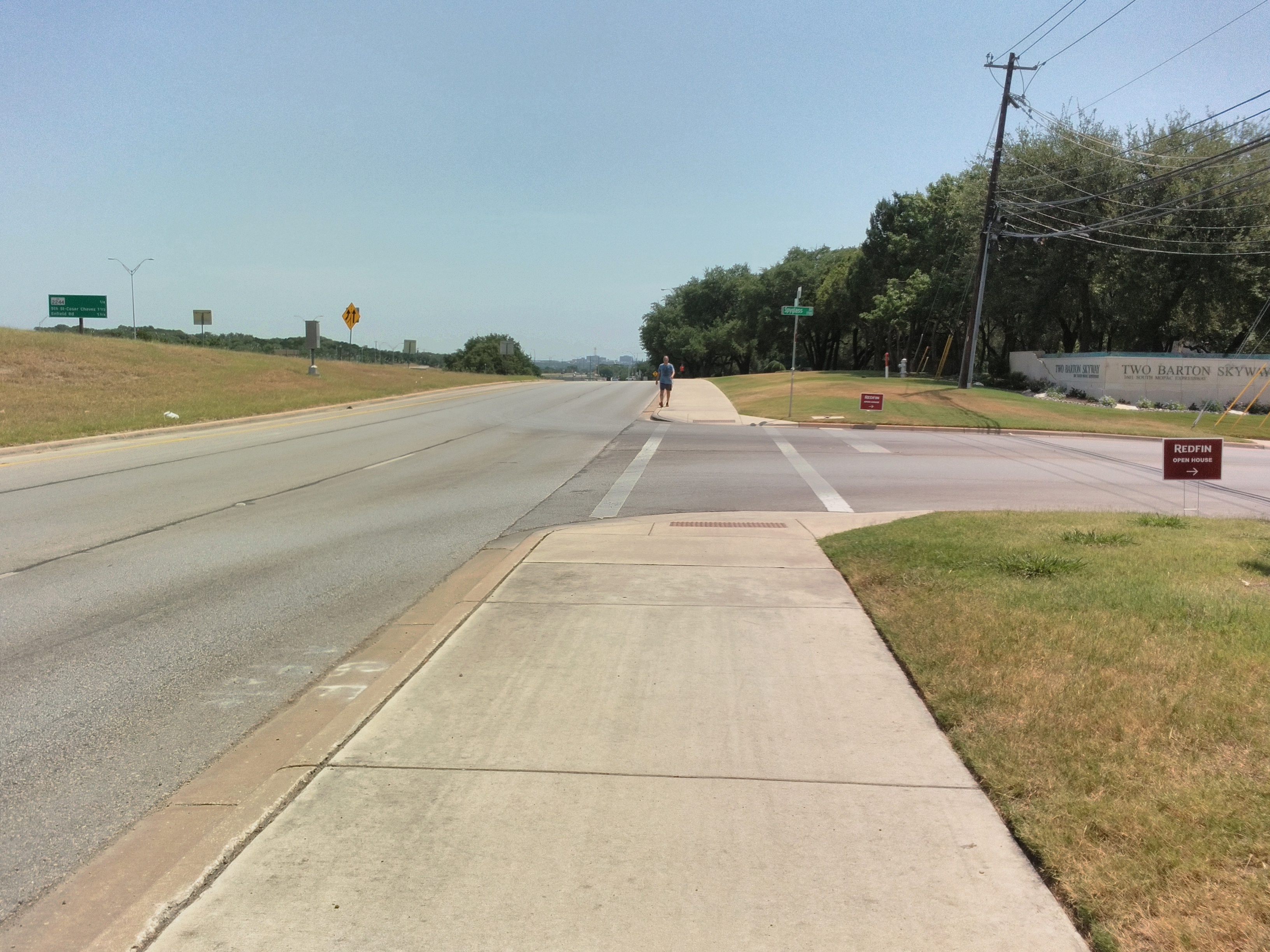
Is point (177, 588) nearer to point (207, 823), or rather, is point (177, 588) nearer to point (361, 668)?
point (361, 668)

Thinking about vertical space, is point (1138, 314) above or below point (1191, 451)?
above

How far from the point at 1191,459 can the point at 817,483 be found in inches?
212

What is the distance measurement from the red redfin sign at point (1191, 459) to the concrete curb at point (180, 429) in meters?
18.2

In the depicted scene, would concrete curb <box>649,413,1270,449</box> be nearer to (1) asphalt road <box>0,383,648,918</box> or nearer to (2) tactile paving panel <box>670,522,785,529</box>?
(1) asphalt road <box>0,383,648,918</box>

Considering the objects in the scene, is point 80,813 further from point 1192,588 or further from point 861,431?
point 861,431

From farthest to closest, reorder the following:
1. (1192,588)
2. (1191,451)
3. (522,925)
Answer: (1191,451) → (1192,588) → (522,925)

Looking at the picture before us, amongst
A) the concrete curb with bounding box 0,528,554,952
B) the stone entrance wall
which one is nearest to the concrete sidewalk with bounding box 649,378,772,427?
the stone entrance wall

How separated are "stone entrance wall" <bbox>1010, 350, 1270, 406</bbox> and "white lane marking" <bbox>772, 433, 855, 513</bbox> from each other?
65.9 ft

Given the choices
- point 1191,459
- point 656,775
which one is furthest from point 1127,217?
point 656,775

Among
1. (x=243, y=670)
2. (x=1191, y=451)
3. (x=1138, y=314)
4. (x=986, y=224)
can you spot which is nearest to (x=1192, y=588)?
(x=1191, y=451)

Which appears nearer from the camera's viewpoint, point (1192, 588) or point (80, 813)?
point (80, 813)

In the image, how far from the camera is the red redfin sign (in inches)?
369

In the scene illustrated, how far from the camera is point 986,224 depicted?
34.7 metres

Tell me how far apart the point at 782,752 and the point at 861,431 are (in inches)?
818
